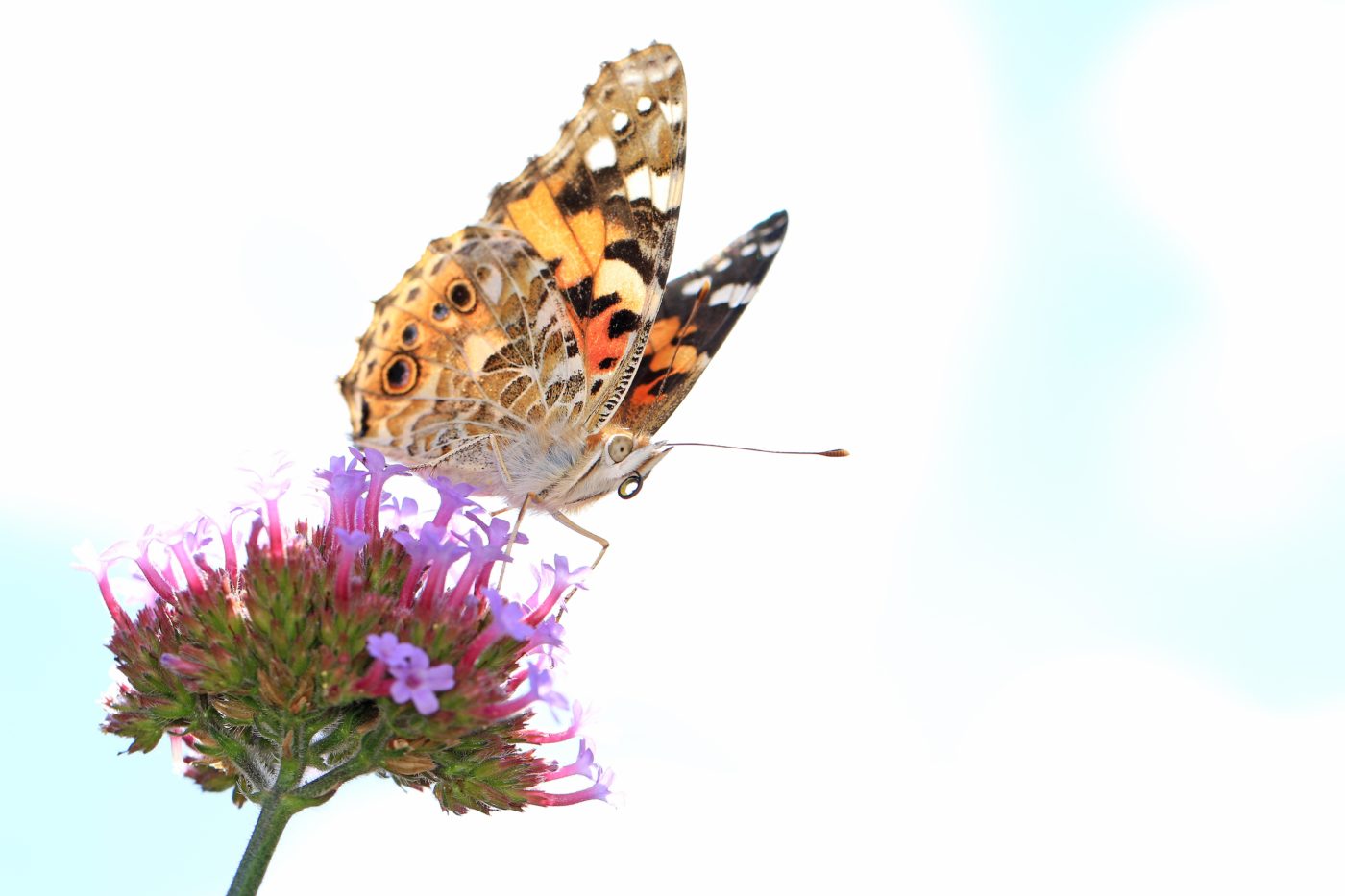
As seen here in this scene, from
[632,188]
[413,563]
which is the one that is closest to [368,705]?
[413,563]

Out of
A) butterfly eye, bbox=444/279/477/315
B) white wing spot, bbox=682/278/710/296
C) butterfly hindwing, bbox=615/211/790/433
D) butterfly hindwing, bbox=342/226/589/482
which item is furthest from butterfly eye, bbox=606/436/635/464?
white wing spot, bbox=682/278/710/296

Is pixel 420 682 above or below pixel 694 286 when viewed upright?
below

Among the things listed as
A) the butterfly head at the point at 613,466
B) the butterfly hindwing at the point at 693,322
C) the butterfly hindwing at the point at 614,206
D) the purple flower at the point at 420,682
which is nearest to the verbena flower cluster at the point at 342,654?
the purple flower at the point at 420,682

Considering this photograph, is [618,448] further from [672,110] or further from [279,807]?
[279,807]

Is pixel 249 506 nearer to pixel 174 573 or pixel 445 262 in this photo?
pixel 174 573

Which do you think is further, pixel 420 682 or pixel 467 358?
pixel 467 358

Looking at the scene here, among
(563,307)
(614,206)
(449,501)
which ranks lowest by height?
(449,501)

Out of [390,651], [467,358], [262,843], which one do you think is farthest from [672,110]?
[262,843]
